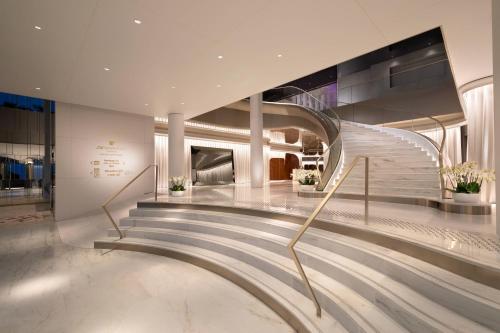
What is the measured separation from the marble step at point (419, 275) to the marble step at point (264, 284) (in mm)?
695

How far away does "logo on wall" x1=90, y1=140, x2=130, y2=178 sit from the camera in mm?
8289

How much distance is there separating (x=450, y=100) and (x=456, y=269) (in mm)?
11621

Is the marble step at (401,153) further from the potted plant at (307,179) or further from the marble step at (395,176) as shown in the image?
the potted plant at (307,179)

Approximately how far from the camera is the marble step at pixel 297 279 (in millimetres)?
2010

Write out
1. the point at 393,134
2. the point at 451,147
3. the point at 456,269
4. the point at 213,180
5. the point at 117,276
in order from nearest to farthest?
the point at 456,269
the point at 117,276
the point at 393,134
the point at 451,147
the point at 213,180

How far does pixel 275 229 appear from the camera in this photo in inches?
158

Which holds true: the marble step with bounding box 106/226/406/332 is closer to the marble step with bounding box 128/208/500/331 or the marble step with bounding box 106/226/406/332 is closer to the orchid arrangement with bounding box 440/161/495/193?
the marble step with bounding box 128/208/500/331

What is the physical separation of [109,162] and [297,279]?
317 inches

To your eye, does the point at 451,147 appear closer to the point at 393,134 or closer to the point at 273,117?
the point at 393,134

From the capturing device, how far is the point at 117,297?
10.4ft

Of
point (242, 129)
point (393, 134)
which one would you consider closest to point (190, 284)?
point (393, 134)

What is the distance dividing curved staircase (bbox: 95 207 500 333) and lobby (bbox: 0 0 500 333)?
18 mm

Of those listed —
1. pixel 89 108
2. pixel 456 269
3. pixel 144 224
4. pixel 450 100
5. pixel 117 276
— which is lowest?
pixel 117 276

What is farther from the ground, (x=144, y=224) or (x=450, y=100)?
(x=450, y=100)
